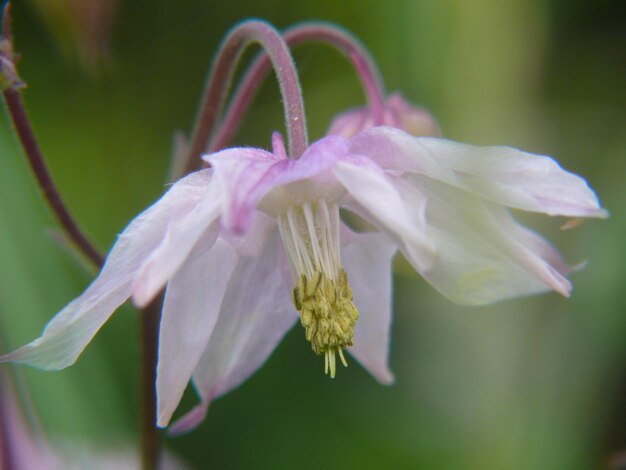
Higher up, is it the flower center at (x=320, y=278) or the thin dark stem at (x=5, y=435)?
the flower center at (x=320, y=278)

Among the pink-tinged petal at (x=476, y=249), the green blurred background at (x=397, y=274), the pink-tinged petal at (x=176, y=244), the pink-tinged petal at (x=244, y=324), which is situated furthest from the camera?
the green blurred background at (x=397, y=274)

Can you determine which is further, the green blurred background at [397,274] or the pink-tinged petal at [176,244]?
the green blurred background at [397,274]

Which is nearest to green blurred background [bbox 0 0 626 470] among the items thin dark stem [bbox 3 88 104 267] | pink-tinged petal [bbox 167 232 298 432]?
thin dark stem [bbox 3 88 104 267]

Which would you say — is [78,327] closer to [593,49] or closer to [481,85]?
[481,85]

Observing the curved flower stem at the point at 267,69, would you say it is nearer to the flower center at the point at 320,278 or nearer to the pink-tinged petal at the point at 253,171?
the flower center at the point at 320,278

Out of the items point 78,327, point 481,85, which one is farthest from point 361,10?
point 78,327

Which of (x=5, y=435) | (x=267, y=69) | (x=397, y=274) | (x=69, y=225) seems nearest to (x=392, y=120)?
(x=267, y=69)

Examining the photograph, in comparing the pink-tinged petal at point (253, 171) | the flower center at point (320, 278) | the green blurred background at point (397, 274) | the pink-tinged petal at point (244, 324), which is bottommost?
the green blurred background at point (397, 274)

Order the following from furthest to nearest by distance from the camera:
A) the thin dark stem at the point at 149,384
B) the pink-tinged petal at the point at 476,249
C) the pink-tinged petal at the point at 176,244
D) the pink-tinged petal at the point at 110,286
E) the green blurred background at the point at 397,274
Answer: the green blurred background at the point at 397,274, the thin dark stem at the point at 149,384, the pink-tinged petal at the point at 476,249, the pink-tinged petal at the point at 110,286, the pink-tinged petal at the point at 176,244

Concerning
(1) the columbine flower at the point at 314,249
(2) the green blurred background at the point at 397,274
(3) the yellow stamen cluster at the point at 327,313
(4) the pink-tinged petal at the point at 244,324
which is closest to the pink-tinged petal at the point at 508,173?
(1) the columbine flower at the point at 314,249

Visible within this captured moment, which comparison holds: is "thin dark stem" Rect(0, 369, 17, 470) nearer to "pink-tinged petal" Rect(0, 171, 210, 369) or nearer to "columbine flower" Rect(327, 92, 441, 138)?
"pink-tinged petal" Rect(0, 171, 210, 369)
